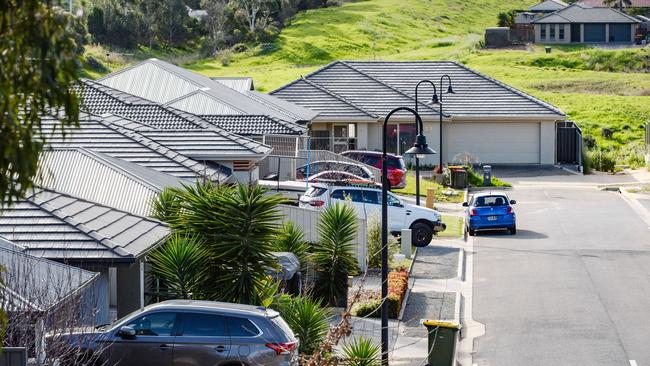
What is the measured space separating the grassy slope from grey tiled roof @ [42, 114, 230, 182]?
40.4 m

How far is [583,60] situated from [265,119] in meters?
54.0

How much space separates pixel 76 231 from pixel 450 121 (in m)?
38.4

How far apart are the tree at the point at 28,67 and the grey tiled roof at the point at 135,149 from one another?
695 inches

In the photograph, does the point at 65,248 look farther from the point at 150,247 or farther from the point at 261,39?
the point at 261,39

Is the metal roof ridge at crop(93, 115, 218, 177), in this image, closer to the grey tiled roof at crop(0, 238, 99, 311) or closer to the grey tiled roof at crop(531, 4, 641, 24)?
the grey tiled roof at crop(0, 238, 99, 311)

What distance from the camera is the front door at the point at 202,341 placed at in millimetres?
16391

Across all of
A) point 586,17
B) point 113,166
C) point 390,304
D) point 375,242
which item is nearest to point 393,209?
point 375,242

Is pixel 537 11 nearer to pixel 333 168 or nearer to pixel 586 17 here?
pixel 586 17

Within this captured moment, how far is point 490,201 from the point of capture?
1437 inches

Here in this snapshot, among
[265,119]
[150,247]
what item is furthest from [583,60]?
[150,247]

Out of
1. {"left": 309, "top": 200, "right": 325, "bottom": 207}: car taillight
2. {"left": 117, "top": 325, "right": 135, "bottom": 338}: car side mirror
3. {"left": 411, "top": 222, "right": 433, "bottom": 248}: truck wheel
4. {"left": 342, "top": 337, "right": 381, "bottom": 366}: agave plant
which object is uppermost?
{"left": 309, "top": 200, "right": 325, "bottom": 207}: car taillight

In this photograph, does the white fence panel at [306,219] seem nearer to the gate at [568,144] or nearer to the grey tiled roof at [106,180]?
the grey tiled roof at [106,180]

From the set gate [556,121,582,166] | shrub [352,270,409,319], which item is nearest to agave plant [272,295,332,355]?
shrub [352,270,409,319]

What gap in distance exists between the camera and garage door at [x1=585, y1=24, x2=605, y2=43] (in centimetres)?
9781
